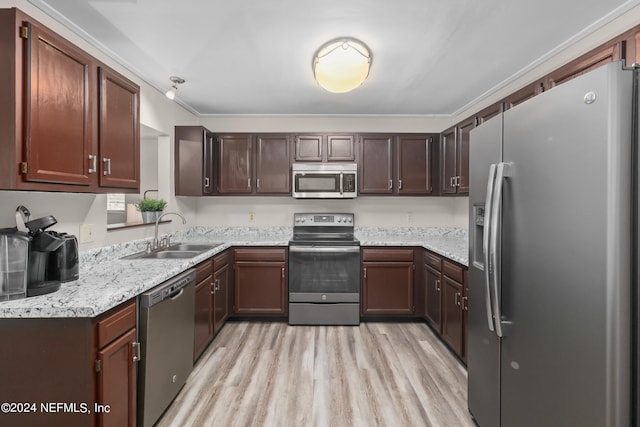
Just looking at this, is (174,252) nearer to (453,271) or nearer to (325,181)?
(325,181)

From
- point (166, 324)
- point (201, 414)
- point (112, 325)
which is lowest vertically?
point (201, 414)

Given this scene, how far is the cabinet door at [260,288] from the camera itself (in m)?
3.40

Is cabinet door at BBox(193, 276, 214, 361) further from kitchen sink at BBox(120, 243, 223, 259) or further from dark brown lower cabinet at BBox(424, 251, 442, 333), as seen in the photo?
dark brown lower cabinet at BBox(424, 251, 442, 333)

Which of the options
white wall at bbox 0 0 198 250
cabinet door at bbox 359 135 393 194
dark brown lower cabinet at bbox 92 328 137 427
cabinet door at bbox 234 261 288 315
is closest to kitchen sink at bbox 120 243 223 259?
white wall at bbox 0 0 198 250

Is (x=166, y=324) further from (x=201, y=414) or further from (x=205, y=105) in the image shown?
(x=205, y=105)

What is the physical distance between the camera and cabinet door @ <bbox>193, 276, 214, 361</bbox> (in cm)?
245

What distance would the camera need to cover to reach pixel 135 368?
1.58 meters

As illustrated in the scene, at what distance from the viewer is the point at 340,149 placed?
375 cm

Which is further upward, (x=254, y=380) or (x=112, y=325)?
(x=112, y=325)

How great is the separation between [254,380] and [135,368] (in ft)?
3.19

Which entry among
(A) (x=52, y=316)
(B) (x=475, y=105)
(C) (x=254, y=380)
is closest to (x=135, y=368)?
(A) (x=52, y=316)

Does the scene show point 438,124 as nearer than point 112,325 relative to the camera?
No

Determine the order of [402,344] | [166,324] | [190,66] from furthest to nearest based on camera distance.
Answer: [402,344] → [190,66] → [166,324]

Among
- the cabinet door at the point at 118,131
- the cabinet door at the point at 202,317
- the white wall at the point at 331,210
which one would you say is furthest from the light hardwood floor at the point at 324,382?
the cabinet door at the point at 118,131
